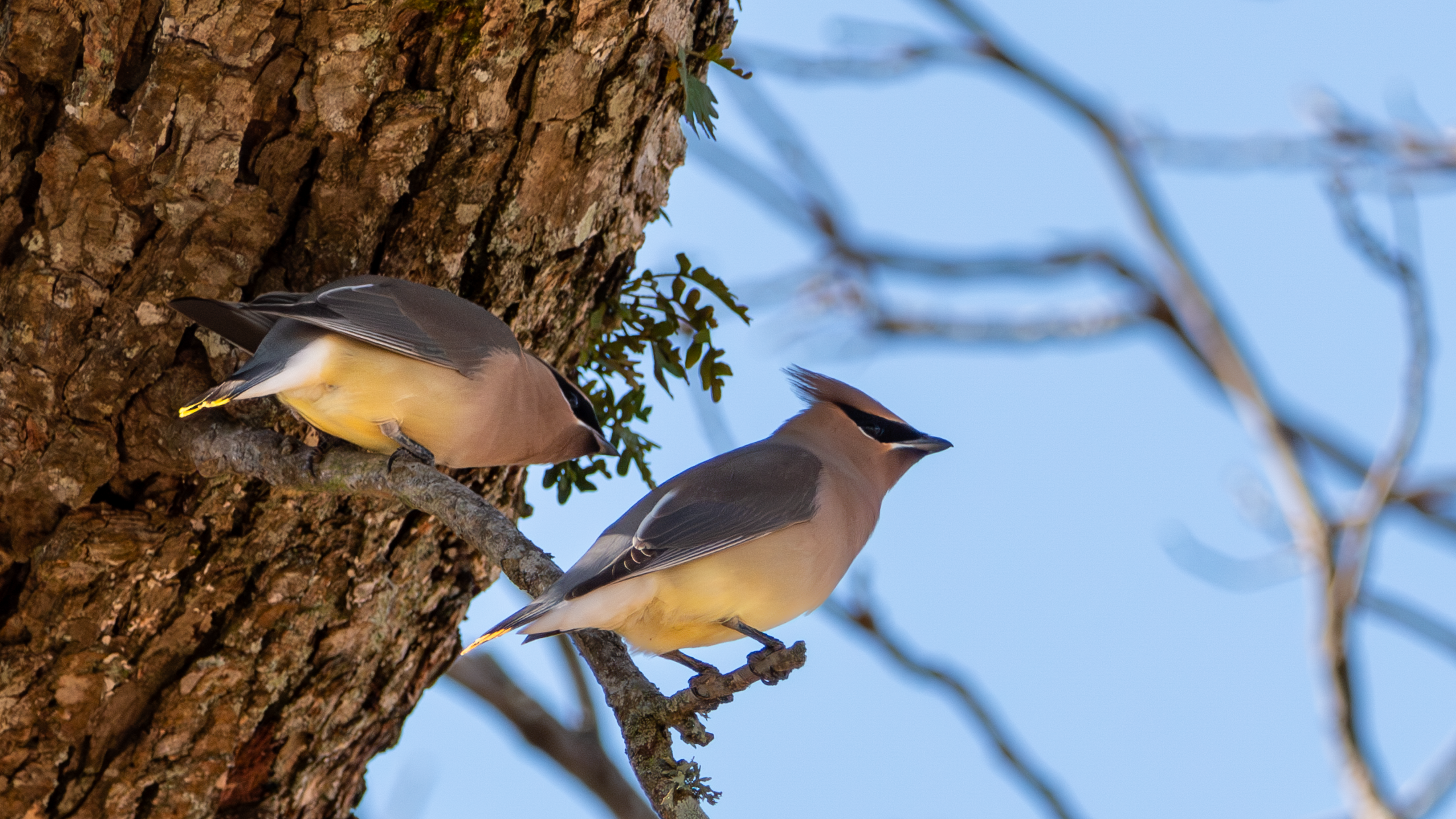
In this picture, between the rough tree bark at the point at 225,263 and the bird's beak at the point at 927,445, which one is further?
the bird's beak at the point at 927,445

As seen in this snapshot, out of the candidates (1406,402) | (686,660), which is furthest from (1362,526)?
(686,660)

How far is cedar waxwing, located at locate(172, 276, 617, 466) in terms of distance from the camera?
3.40 metres

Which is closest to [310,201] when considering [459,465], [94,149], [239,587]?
[94,149]

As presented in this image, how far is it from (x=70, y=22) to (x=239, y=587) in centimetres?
152

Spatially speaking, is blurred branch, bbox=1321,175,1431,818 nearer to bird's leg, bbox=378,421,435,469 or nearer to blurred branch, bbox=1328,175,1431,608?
blurred branch, bbox=1328,175,1431,608

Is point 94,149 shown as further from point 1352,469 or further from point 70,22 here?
point 1352,469

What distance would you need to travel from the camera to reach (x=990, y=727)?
5461mm

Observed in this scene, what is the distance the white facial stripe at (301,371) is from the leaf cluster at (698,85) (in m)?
1.13

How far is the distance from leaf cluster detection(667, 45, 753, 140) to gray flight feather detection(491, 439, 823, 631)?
92 centimetres

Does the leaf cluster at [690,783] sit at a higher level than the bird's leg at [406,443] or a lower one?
lower

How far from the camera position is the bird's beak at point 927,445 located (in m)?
4.20

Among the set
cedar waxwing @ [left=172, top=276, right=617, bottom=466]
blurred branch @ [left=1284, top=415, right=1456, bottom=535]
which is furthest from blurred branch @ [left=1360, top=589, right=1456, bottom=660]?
cedar waxwing @ [left=172, top=276, right=617, bottom=466]

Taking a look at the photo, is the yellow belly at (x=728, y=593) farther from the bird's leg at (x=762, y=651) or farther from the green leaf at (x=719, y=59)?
the green leaf at (x=719, y=59)

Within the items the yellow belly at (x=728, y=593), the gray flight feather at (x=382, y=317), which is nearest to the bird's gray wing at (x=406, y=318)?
the gray flight feather at (x=382, y=317)
